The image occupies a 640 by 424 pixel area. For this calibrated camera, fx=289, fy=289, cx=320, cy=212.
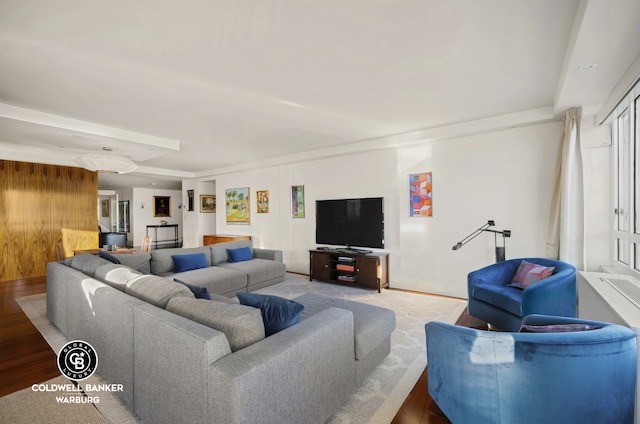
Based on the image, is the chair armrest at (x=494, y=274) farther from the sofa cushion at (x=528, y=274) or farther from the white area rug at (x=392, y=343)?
the white area rug at (x=392, y=343)

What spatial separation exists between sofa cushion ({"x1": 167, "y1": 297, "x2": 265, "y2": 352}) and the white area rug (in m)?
0.79

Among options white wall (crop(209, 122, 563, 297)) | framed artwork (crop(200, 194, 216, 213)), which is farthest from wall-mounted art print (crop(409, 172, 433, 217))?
framed artwork (crop(200, 194, 216, 213))

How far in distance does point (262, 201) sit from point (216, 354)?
577 centimetres

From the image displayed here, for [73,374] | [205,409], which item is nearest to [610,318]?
[205,409]

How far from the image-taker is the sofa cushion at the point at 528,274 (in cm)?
299

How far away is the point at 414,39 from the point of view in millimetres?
2109

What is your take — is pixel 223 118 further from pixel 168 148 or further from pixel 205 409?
pixel 205 409

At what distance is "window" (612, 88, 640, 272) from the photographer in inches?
101

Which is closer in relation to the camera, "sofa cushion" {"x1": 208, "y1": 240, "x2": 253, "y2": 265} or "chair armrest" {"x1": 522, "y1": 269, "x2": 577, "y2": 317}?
"chair armrest" {"x1": 522, "y1": 269, "x2": 577, "y2": 317}

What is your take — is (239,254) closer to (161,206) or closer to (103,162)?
(103,162)

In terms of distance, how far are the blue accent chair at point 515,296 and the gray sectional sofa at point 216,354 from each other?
1287 millimetres

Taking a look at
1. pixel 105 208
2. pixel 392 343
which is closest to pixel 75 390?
pixel 392 343

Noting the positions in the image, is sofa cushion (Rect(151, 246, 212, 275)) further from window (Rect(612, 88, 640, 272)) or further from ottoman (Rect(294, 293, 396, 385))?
window (Rect(612, 88, 640, 272))

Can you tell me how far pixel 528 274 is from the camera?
310cm
